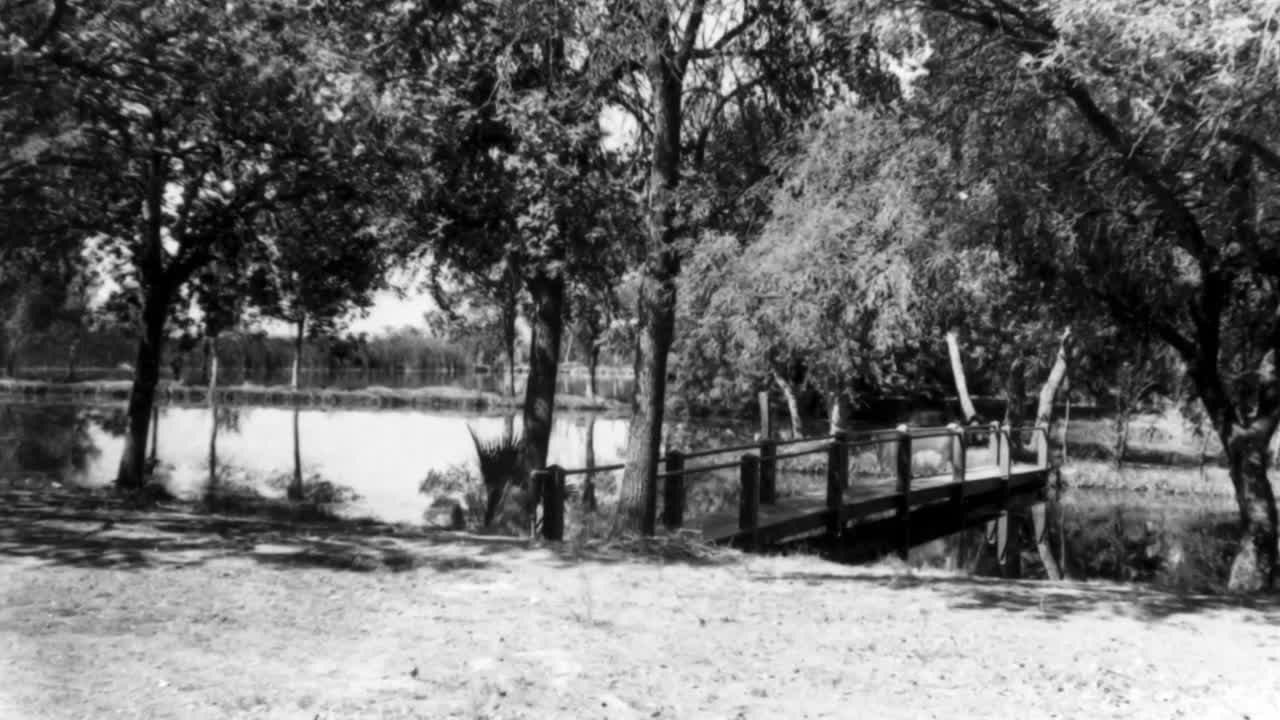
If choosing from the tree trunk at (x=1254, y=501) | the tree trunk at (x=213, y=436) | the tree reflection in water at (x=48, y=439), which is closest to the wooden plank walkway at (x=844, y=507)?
the tree trunk at (x=1254, y=501)

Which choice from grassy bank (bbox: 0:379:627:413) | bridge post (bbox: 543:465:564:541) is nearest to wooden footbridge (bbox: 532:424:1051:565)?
bridge post (bbox: 543:465:564:541)

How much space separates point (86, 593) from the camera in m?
6.42

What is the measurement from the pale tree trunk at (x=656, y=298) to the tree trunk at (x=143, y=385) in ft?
30.3

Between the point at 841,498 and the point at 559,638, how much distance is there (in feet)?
29.8

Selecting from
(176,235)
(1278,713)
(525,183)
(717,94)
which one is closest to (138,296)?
(176,235)

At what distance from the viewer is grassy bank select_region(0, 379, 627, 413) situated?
5678 cm

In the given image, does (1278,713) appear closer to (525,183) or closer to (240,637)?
(240,637)

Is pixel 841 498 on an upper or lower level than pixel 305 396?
lower

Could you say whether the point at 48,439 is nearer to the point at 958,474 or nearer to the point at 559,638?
the point at 958,474

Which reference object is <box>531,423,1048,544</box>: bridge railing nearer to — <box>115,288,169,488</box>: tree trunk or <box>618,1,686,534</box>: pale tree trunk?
<box>618,1,686,534</box>: pale tree trunk

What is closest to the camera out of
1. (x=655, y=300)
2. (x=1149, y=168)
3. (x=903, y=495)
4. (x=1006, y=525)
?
(x=1149, y=168)

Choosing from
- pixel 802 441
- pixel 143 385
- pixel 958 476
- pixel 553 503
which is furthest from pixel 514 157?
pixel 958 476

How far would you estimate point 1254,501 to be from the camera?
9.97 metres

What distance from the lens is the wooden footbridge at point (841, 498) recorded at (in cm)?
1159
